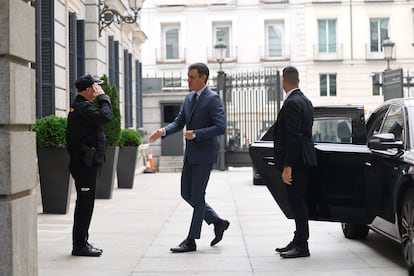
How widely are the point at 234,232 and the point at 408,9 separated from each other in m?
34.0

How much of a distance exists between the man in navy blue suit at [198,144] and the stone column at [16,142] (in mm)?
2462

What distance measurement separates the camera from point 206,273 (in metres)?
6.37

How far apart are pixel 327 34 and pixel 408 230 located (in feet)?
117

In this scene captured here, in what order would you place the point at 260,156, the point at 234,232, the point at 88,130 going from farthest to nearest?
the point at 234,232 → the point at 260,156 → the point at 88,130

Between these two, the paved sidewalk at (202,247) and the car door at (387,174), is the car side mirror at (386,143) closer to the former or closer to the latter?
the car door at (387,174)

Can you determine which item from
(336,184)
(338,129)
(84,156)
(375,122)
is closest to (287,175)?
(336,184)

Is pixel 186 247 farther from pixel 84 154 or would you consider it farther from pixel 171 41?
pixel 171 41

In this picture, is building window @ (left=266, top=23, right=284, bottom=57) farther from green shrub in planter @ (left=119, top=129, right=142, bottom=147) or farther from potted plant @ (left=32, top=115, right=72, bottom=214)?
potted plant @ (left=32, top=115, right=72, bottom=214)

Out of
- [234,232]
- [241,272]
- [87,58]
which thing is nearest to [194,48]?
[87,58]

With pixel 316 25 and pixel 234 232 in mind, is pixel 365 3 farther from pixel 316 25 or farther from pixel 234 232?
pixel 234 232

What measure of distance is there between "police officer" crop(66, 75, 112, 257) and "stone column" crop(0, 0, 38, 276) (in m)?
1.92

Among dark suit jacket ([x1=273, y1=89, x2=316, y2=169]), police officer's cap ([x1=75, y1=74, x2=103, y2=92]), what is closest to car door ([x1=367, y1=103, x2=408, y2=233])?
dark suit jacket ([x1=273, y1=89, x2=316, y2=169])

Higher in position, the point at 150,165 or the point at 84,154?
the point at 84,154

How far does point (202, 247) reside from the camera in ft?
25.8
